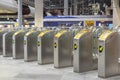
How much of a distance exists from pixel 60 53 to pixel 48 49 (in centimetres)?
114

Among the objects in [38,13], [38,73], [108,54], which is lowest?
[38,73]

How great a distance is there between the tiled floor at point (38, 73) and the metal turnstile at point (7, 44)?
2597 millimetres

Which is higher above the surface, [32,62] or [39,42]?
[39,42]

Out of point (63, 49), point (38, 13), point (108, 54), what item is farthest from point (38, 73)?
point (38, 13)

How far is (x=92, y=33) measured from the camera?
973 cm

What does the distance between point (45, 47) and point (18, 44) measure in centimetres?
197

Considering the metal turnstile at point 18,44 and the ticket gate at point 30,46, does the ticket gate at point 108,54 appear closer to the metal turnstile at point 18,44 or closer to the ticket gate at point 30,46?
the ticket gate at point 30,46

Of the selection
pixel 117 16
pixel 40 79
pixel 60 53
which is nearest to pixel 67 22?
pixel 117 16

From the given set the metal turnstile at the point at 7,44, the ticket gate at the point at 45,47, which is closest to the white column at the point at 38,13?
the metal turnstile at the point at 7,44

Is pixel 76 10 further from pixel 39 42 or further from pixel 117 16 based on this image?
pixel 39 42

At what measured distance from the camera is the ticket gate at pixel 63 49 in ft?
33.8

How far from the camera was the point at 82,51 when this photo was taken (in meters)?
9.48

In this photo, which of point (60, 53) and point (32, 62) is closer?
point (60, 53)

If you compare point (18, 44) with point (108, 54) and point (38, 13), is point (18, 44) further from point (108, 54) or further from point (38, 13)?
point (38, 13)
